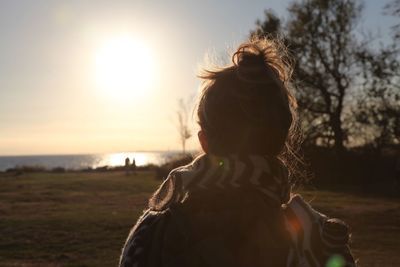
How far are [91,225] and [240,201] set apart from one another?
1443cm

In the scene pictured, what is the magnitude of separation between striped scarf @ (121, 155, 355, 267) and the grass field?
9217 mm

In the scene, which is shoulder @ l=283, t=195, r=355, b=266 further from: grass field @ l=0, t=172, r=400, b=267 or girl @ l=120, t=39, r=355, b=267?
grass field @ l=0, t=172, r=400, b=267

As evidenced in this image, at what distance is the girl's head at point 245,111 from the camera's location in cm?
181

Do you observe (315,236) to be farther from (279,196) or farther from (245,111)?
(245,111)

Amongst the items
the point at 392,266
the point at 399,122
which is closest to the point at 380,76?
the point at 399,122

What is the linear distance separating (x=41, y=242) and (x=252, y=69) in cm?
1264

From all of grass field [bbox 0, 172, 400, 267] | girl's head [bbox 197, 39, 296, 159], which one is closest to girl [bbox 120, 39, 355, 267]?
girl's head [bbox 197, 39, 296, 159]

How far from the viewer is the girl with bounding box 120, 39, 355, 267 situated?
1.79 meters

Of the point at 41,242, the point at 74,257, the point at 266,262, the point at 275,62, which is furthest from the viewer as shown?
the point at 41,242

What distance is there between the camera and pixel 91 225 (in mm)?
15734

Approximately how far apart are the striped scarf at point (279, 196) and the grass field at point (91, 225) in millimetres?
9217

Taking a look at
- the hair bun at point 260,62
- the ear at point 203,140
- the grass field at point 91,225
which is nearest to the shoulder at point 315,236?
the ear at point 203,140

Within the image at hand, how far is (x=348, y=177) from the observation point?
3578 cm

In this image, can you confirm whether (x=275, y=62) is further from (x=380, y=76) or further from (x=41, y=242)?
(x=380, y=76)
